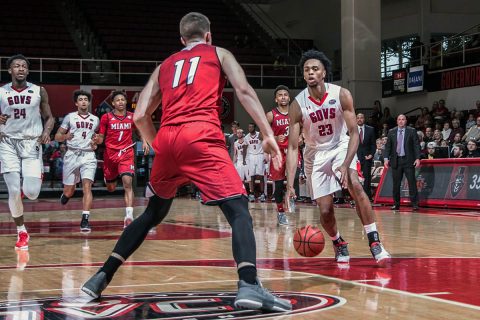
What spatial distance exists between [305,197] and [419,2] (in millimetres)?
11997

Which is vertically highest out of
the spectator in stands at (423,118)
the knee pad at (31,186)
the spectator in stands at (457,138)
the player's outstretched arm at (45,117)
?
the spectator in stands at (423,118)

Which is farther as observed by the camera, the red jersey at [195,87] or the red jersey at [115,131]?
the red jersey at [115,131]

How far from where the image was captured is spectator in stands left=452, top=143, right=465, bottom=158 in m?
16.7

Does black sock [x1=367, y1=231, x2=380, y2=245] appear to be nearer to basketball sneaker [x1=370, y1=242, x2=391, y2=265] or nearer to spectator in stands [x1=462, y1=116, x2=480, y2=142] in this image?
basketball sneaker [x1=370, y1=242, x2=391, y2=265]

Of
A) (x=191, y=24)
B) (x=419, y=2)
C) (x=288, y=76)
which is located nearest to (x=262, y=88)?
(x=288, y=76)

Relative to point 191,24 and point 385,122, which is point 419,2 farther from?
point 191,24

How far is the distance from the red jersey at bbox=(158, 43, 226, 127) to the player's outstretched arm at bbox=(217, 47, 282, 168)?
0.26ft

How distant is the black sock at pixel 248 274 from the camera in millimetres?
4609

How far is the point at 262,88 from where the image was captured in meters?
29.0

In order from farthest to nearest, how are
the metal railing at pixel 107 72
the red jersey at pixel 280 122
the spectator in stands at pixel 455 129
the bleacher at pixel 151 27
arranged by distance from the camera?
the bleacher at pixel 151 27 < the metal railing at pixel 107 72 < the spectator in stands at pixel 455 129 < the red jersey at pixel 280 122

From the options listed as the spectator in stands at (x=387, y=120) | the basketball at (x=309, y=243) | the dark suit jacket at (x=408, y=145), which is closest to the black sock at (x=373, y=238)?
the basketball at (x=309, y=243)

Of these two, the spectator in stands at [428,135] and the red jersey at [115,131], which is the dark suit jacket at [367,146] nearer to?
the spectator in stands at [428,135]

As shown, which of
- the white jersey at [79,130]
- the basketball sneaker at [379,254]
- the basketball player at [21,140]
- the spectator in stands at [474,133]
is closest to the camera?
the basketball sneaker at [379,254]

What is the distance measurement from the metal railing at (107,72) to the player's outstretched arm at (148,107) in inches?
840
